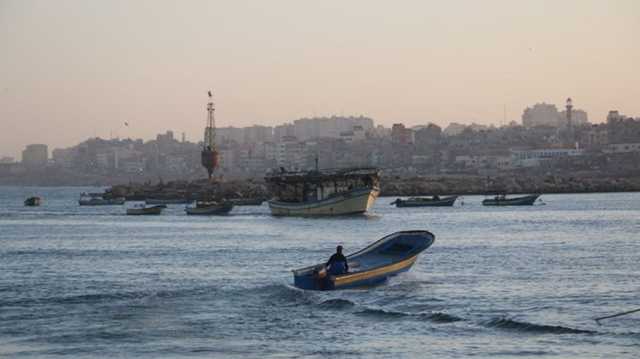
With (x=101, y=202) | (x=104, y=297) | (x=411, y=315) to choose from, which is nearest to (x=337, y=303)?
(x=411, y=315)

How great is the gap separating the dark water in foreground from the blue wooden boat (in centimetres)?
47

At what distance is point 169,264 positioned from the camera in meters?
49.7

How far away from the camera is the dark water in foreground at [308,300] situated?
2789cm

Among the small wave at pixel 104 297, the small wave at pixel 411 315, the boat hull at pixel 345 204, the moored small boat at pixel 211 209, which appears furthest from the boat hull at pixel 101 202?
the small wave at pixel 411 315

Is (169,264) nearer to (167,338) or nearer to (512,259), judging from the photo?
(512,259)

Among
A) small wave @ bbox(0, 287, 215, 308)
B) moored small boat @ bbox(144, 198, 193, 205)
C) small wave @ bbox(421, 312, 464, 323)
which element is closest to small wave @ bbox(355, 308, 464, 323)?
small wave @ bbox(421, 312, 464, 323)

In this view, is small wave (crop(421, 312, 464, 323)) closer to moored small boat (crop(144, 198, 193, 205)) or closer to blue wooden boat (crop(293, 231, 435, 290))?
blue wooden boat (crop(293, 231, 435, 290))

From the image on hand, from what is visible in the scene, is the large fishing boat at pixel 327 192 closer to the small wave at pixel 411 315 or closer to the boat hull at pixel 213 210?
the boat hull at pixel 213 210

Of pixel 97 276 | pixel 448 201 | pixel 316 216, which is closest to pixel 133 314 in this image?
pixel 97 276

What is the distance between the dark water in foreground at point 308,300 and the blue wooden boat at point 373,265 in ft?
1.54

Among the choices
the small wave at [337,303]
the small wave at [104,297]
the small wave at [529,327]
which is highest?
the small wave at [104,297]

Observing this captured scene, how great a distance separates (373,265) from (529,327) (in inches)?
444

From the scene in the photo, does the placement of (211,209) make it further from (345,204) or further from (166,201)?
(166,201)

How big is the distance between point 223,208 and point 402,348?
7902cm
